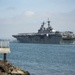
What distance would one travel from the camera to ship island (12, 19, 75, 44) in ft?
503

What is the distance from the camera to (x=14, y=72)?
22297 mm

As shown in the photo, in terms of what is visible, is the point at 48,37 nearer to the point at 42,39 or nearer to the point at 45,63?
the point at 42,39

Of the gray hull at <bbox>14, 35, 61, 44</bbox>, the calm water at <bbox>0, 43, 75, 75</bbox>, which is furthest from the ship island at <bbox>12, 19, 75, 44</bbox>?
the calm water at <bbox>0, 43, 75, 75</bbox>

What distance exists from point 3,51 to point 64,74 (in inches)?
392

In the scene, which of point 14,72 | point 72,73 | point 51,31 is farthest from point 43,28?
point 14,72

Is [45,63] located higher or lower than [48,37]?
lower

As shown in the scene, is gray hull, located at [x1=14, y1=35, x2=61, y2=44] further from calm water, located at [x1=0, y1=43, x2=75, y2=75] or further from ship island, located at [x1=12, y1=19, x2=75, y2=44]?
calm water, located at [x1=0, y1=43, x2=75, y2=75]

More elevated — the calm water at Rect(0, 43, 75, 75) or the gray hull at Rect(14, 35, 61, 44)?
the gray hull at Rect(14, 35, 61, 44)

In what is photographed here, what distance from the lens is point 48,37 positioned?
156375 mm

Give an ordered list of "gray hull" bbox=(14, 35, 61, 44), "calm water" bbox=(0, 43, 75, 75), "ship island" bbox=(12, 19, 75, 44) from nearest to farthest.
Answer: "calm water" bbox=(0, 43, 75, 75) < "ship island" bbox=(12, 19, 75, 44) < "gray hull" bbox=(14, 35, 61, 44)

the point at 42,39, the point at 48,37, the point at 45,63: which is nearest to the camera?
the point at 45,63

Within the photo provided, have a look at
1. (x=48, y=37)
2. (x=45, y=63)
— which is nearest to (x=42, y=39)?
(x=48, y=37)

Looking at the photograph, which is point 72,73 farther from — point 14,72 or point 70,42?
point 70,42

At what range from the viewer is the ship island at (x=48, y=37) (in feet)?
503
